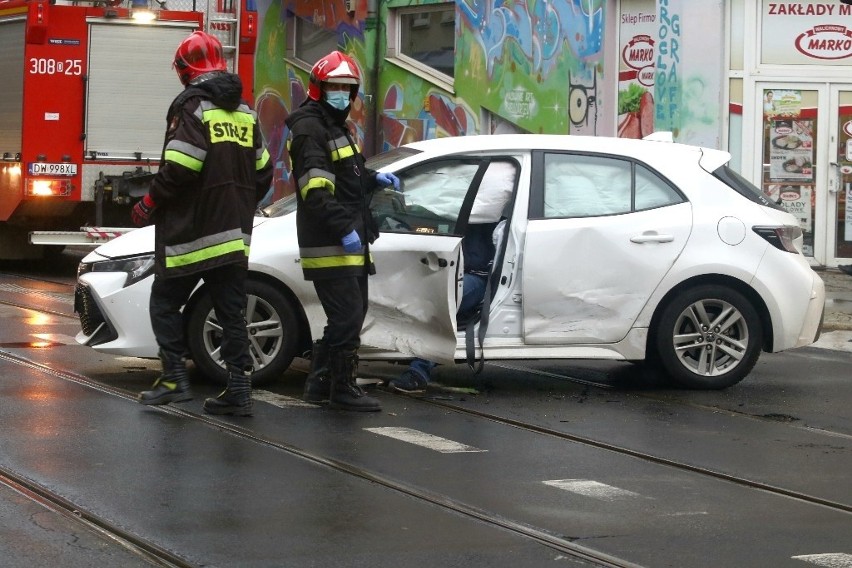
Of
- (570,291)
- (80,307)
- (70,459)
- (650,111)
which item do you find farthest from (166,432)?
(650,111)

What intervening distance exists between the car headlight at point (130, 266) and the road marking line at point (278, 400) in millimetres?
922

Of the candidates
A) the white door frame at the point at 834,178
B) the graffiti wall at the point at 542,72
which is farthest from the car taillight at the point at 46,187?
the white door frame at the point at 834,178

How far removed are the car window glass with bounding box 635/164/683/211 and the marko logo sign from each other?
31.4ft

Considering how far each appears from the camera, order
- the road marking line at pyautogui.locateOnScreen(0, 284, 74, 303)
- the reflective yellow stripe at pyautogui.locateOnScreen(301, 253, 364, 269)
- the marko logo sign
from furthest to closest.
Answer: the marko logo sign < the road marking line at pyautogui.locateOnScreen(0, 284, 74, 303) < the reflective yellow stripe at pyautogui.locateOnScreen(301, 253, 364, 269)

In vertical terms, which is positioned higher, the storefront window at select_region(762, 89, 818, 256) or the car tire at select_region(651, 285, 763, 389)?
the storefront window at select_region(762, 89, 818, 256)

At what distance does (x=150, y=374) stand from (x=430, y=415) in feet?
7.05

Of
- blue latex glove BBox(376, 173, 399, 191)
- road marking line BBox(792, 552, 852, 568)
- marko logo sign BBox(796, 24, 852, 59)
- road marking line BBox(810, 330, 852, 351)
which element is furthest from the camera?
marko logo sign BBox(796, 24, 852, 59)

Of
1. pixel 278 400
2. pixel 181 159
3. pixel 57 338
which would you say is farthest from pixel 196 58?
pixel 57 338

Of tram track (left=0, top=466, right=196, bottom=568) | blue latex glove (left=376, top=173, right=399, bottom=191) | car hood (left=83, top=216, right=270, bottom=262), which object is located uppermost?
blue latex glove (left=376, top=173, right=399, bottom=191)

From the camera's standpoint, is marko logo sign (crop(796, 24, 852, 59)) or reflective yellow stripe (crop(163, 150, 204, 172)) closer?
reflective yellow stripe (crop(163, 150, 204, 172))

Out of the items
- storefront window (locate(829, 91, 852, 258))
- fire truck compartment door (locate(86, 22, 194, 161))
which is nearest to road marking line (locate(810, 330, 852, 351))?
storefront window (locate(829, 91, 852, 258))

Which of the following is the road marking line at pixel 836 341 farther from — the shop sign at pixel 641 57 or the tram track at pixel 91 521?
the tram track at pixel 91 521

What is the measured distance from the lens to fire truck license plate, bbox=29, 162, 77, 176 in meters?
17.1

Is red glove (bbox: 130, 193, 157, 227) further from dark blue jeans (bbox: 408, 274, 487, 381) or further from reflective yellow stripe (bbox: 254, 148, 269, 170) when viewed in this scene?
dark blue jeans (bbox: 408, 274, 487, 381)
